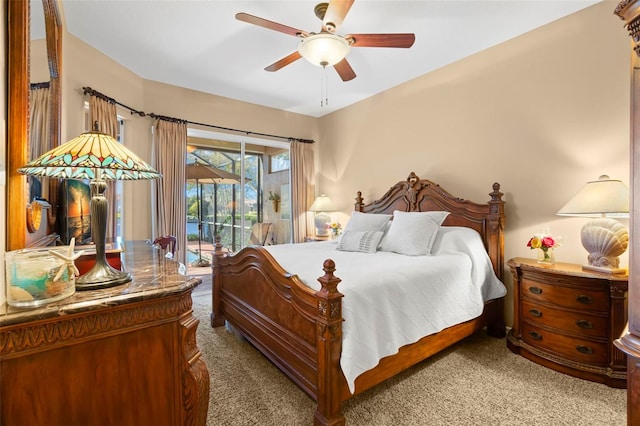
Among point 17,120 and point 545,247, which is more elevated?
point 17,120

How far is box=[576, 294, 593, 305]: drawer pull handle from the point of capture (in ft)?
6.97

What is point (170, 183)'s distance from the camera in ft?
12.9

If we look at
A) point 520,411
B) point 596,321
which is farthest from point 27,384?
point 596,321

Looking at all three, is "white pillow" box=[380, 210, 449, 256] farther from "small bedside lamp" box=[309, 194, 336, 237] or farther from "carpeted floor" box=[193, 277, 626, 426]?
"small bedside lamp" box=[309, 194, 336, 237]

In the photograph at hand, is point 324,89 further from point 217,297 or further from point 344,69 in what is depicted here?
point 217,297

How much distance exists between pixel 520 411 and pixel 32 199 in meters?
2.81

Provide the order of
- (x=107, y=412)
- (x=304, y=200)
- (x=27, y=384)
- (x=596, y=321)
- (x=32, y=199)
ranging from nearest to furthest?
1. (x=27, y=384)
2. (x=107, y=412)
3. (x=32, y=199)
4. (x=596, y=321)
5. (x=304, y=200)

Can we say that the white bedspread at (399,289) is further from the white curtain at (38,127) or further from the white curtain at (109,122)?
the white curtain at (109,122)

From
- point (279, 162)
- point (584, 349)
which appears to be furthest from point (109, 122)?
point (584, 349)

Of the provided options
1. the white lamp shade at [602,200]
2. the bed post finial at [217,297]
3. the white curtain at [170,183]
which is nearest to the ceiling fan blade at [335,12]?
the white lamp shade at [602,200]

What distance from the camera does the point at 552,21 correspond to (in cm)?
270

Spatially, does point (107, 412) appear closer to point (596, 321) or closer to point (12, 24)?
point (12, 24)

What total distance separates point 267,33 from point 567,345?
366 centimetres

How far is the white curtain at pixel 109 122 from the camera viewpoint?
9.71ft
